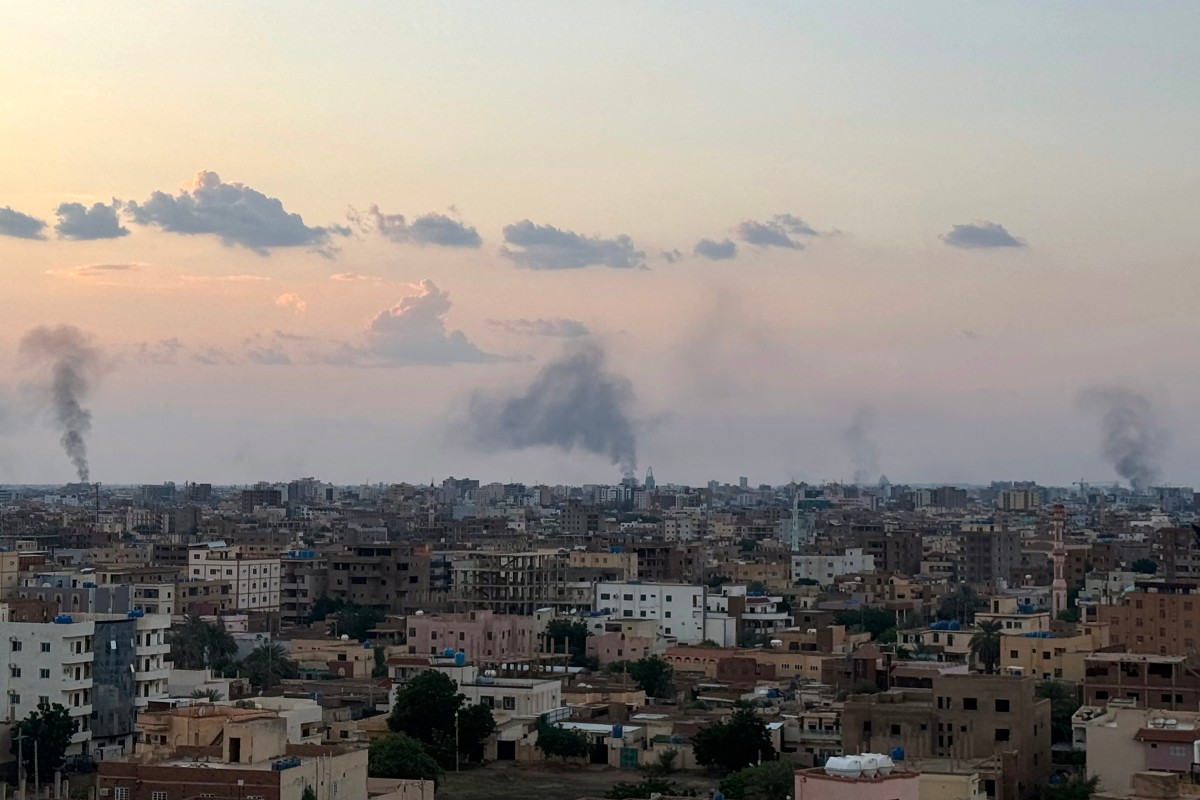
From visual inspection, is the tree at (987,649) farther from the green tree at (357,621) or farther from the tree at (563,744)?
the green tree at (357,621)

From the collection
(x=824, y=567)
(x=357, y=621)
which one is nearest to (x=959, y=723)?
(x=357, y=621)

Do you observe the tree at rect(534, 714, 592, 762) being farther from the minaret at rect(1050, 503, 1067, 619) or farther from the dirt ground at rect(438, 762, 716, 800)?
the minaret at rect(1050, 503, 1067, 619)

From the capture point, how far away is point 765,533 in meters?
158

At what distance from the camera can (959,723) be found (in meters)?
40.8

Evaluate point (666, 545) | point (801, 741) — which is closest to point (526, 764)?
point (801, 741)

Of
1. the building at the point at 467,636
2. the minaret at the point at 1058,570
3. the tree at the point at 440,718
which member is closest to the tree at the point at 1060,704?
the tree at the point at 440,718

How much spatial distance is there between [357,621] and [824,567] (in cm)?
3551

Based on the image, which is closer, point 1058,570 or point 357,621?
point 357,621

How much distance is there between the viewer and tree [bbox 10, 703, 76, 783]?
4034 centimetres

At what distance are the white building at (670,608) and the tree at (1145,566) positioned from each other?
1287 inches

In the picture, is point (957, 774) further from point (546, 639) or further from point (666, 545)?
point (666, 545)

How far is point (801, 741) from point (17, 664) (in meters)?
16.8

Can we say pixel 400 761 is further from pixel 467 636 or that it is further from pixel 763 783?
pixel 467 636

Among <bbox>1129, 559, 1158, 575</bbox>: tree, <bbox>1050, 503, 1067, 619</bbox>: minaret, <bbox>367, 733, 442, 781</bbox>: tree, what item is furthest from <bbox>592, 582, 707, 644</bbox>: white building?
<bbox>367, 733, 442, 781</bbox>: tree
